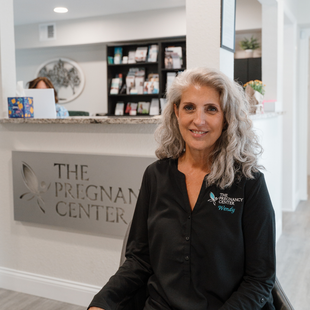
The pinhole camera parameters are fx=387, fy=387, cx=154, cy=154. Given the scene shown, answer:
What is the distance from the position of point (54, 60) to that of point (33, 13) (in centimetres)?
118

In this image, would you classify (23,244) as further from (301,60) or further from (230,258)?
Result: (301,60)

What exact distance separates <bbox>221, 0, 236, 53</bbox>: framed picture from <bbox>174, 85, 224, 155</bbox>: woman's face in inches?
38.2

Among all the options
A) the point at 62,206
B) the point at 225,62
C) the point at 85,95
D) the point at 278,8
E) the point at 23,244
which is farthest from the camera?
the point at 85,95

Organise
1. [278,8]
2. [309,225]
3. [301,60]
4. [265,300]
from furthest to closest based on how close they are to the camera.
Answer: [301,60] < [309,225] < [278,8] < [265,300]

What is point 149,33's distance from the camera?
6148mm

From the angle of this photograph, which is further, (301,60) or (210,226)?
(301,60)

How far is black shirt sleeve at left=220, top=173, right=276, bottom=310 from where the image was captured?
114 cm

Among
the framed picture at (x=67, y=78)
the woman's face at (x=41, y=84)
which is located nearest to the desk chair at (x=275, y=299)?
the woman's face at (x=41, y=84)

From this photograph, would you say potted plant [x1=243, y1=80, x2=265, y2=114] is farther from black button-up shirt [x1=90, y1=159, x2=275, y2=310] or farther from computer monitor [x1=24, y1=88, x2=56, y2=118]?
black button-up shirt [x1=90, y1=159, x2=275, y2=310]

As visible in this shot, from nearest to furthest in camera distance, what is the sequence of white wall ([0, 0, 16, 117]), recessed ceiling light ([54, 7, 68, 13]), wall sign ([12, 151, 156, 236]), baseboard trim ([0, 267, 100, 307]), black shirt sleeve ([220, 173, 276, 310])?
1. black shirt sleeve ([220, 173, 276, 310])
2. wall sign ([12, 151, 156, 236])
3. baseboard trim ([0, 267, 100, 307])
4. white wall ([0, 0, 16, 117])
5. recessed ceiling light ([54, 7, 68, 13])

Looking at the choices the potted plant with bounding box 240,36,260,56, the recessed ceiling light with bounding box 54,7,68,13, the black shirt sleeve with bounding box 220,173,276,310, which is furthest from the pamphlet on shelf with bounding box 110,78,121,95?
the black shirt sleeve with bounding box 220,173,276,310

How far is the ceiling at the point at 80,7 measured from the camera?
5.59 metres

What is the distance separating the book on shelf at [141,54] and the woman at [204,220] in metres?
5.16

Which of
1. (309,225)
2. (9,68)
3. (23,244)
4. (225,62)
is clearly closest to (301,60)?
(309,225)
